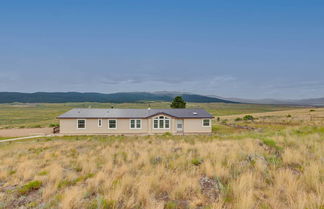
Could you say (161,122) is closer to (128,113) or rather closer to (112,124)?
(128,113)

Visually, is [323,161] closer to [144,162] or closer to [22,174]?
[144,162]

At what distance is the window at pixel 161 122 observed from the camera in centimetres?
2914

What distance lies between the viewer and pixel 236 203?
11.6ft

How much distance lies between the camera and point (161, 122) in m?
29.3

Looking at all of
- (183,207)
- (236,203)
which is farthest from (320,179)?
(183,207)

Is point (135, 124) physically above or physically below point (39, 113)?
above

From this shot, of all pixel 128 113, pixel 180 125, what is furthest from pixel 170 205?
pixel 128 113

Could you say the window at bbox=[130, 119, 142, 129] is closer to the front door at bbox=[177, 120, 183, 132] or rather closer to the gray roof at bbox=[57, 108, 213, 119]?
the gray roof at bbox=[57, 108, 213, 119]

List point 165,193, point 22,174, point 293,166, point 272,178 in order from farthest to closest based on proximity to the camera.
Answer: point 22,174
point 293,166
point 272,178
point 165,193

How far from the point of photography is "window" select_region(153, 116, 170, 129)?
29.1 metres

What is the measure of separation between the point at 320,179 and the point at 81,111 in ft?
102

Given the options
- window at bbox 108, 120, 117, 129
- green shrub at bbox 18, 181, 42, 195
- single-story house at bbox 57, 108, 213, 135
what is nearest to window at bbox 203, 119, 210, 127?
single-story house at bbox 57, 108, 213, 135

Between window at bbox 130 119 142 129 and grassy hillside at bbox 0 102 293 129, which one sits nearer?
window at bbox 130 119 142 129

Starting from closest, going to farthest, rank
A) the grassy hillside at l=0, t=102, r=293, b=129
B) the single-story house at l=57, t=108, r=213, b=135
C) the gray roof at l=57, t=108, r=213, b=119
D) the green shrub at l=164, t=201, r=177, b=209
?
the green shrub at l=164, t=201, r=177, b=209, the single-story house at l=57, t=108, r=213, b=135, the gray roof at l=57, t=108, r=213, b=119, the grassy hillside at l=0, t=102, r=293, b=129
